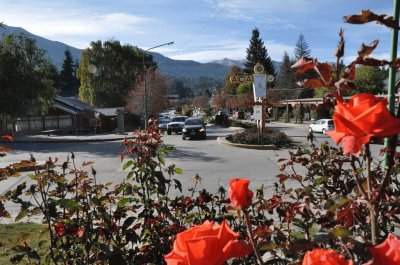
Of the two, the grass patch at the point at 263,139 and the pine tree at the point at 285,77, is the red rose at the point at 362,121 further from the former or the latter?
the pine tree at the point at 285,77

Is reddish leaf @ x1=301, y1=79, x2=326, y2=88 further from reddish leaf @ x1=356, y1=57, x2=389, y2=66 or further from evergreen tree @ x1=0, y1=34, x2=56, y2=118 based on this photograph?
evergreen tree @ x1=0, y1=34, x2=56, y2=118

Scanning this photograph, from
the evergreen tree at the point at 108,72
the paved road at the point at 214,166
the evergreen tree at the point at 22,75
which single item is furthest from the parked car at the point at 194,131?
the evergreen tree at the point at 108,72

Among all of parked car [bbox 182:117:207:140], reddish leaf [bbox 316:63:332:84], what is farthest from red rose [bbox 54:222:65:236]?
parked car [bbox 182:117:207:140]

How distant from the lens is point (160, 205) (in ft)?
11.0

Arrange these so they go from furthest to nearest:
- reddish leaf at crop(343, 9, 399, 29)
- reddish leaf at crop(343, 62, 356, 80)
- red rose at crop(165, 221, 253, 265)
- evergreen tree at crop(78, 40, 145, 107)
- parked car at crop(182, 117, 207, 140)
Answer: evergreen tree at crop(78, 40, 145, 107)
parked car at crop(182, 117, 207, 140)
reddish leaf at crop(343, 62, 356, 80)
reddish leaf at crop(343, 9, 399, 29)
red rose at crop(165, 221, 253, 265)

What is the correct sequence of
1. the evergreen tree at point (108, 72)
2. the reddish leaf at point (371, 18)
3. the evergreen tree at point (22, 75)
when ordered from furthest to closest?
the evergreen tree at point (108, 72)
the evergreen tree at point (22, 75)
the reddish leaf at point (371, 18)

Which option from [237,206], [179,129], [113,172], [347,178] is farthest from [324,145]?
[179,129]

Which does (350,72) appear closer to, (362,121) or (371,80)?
(362,121)

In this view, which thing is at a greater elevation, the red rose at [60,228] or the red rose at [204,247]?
the red rose at [204,247]

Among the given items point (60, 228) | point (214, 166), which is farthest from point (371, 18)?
point (214, 166)

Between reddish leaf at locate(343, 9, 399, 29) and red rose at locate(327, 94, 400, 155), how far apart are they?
0.71 feet

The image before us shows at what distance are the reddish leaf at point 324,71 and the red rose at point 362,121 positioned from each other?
0.66ft

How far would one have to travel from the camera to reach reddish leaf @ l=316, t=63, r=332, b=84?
1070 millimetres

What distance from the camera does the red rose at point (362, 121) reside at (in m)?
0.82
